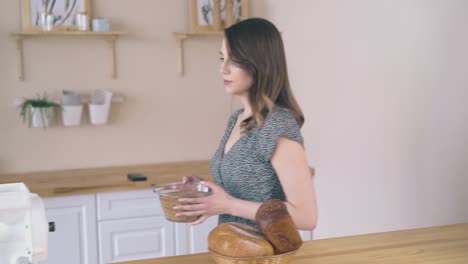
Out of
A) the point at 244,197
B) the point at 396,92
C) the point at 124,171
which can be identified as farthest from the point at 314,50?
the point at 244,197

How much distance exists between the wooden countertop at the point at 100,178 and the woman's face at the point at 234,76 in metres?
1.40

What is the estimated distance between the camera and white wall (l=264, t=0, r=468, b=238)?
93.1 inches

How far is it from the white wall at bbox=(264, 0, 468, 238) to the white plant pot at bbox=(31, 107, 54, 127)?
139cm

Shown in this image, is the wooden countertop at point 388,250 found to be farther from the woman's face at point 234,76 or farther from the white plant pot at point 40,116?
the white plant pot at point 40,116

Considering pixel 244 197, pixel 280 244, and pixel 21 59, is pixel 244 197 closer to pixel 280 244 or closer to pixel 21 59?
pixel 280 244

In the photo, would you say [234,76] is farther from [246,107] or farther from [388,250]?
[388,250]

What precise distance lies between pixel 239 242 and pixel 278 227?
0.10 meters

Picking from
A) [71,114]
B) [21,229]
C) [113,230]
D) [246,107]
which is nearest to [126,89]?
[71,114]

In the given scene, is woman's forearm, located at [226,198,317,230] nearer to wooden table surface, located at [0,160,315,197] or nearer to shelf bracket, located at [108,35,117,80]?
wooden table surface, located at [0,160,315,197]

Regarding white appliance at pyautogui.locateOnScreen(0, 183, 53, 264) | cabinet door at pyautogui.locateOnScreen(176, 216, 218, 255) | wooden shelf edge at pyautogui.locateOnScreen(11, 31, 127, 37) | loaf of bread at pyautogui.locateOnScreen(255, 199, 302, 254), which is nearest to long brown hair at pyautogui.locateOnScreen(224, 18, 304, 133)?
loaf of bread at pyautogui.locateOnScreen(255, 199, 302, 254)

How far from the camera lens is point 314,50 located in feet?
10.3

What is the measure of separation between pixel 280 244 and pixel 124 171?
2.00 m

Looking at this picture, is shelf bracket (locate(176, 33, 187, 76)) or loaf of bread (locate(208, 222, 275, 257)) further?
shelf bracket (locate(176, 33, 187, 76))

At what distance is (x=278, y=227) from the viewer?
1.32m
